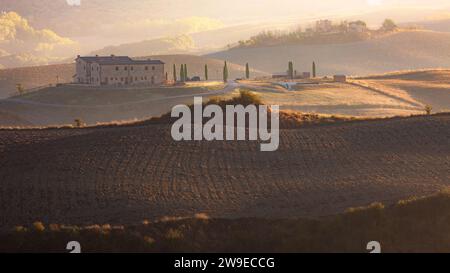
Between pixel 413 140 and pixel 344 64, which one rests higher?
pixel 413 140

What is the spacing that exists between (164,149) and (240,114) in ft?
22.8

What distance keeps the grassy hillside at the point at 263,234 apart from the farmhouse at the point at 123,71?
58395mm

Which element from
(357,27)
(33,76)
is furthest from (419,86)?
(357,27)

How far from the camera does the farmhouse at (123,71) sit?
8081cm

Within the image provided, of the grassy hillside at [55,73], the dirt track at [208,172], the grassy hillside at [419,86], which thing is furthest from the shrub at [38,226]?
the grassy hillside at [55,73]

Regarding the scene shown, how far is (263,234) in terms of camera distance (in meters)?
22.3

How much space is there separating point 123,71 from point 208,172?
5362 centimetres

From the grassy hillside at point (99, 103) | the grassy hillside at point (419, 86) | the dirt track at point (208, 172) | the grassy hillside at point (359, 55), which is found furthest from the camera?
the grassy hillside at point (359, 55)

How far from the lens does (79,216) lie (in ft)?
79.7

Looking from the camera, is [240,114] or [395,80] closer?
[240,114]

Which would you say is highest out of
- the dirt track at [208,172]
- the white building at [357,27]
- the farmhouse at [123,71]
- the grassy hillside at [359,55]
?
the dirt track at [208,172]

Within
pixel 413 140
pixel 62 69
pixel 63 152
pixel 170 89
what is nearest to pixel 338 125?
pixel 413 140

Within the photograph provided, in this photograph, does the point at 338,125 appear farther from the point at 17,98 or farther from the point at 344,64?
the point at 344,64

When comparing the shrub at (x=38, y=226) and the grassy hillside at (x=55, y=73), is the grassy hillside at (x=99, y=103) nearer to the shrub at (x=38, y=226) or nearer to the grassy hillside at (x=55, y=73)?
the grassy hillside at (x=55, y=73)
